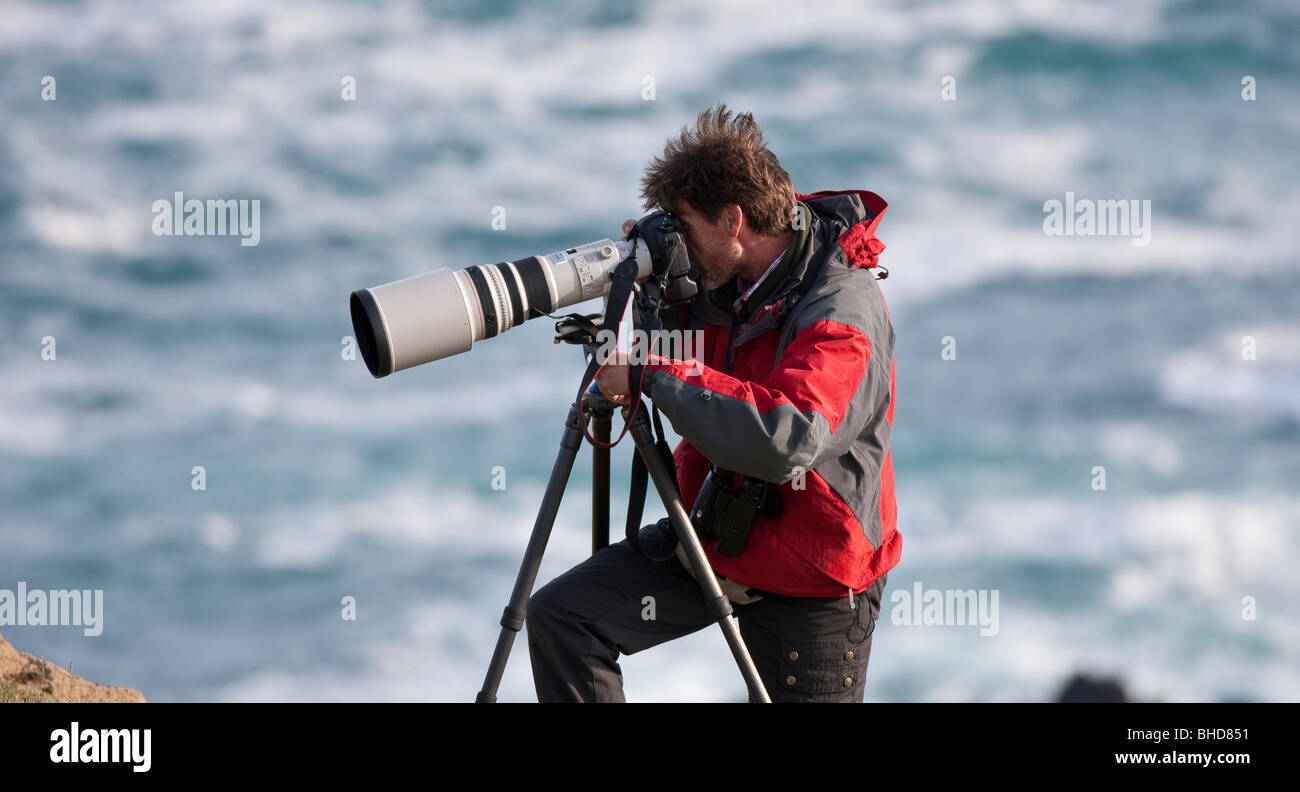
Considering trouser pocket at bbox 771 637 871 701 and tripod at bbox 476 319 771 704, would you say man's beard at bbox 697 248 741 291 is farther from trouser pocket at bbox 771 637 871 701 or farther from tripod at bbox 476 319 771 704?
trouser pocket at bbox 771 637 871 701

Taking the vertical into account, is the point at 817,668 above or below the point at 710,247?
below

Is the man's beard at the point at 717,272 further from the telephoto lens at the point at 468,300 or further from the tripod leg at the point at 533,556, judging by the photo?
the tripod leg at the point at 533,556

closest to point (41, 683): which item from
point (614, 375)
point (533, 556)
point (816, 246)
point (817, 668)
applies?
point (533, 556)

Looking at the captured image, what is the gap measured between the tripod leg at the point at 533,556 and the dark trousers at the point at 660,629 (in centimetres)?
18

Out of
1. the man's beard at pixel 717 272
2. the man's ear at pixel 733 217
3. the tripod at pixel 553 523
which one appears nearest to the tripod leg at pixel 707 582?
the tripod at pixel 553 523

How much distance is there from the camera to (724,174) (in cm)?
426

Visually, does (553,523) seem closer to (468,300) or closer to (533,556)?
(533,556)

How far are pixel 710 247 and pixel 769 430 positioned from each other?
0.88m

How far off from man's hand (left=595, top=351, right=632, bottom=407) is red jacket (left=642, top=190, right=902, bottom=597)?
0.08 meters

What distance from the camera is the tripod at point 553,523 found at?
3889 mm

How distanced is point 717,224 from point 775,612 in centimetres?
132
